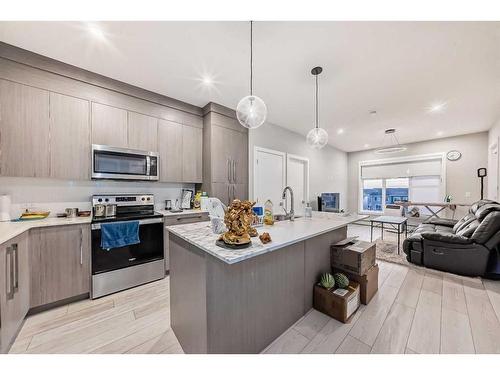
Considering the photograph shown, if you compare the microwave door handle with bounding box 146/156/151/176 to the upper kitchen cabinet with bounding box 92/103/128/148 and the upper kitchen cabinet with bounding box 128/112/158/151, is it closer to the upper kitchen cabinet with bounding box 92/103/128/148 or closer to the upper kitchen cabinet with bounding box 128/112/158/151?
the upper kitchen cabinet with bounding box 128/112/158/151

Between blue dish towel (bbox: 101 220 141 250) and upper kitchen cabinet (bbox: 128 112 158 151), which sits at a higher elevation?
upper kitchen cabinet (bbox: 128 112 158 151)

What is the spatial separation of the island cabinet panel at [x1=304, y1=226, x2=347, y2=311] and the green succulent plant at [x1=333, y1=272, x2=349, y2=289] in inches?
5.5

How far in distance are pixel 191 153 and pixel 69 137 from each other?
4.88ft

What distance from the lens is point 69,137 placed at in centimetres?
218

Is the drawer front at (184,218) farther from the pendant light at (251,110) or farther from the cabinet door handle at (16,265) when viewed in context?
the pendant light at (251,110)

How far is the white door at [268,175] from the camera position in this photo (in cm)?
392

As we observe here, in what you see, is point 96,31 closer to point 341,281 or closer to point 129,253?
point 129,253

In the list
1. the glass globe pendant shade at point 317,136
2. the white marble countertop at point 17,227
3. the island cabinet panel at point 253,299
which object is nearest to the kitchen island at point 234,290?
the island cabinet panel at point 253,299

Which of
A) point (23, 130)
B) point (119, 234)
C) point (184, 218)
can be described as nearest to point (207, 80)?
point (184, 218)

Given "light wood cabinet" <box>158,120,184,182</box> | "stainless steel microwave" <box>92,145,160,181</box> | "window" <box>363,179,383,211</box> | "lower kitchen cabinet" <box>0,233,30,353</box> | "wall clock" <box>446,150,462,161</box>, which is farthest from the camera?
"window" <box>363,179,383,211</box>

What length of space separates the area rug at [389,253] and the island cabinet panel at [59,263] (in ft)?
13.8

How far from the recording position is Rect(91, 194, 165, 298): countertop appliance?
2094 mm

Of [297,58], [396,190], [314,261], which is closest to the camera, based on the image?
[314,261]

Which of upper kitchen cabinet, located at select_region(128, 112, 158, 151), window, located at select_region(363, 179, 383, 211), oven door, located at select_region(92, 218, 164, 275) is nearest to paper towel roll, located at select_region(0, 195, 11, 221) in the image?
oven door, located at select_region(92, 218, 164, 275)
